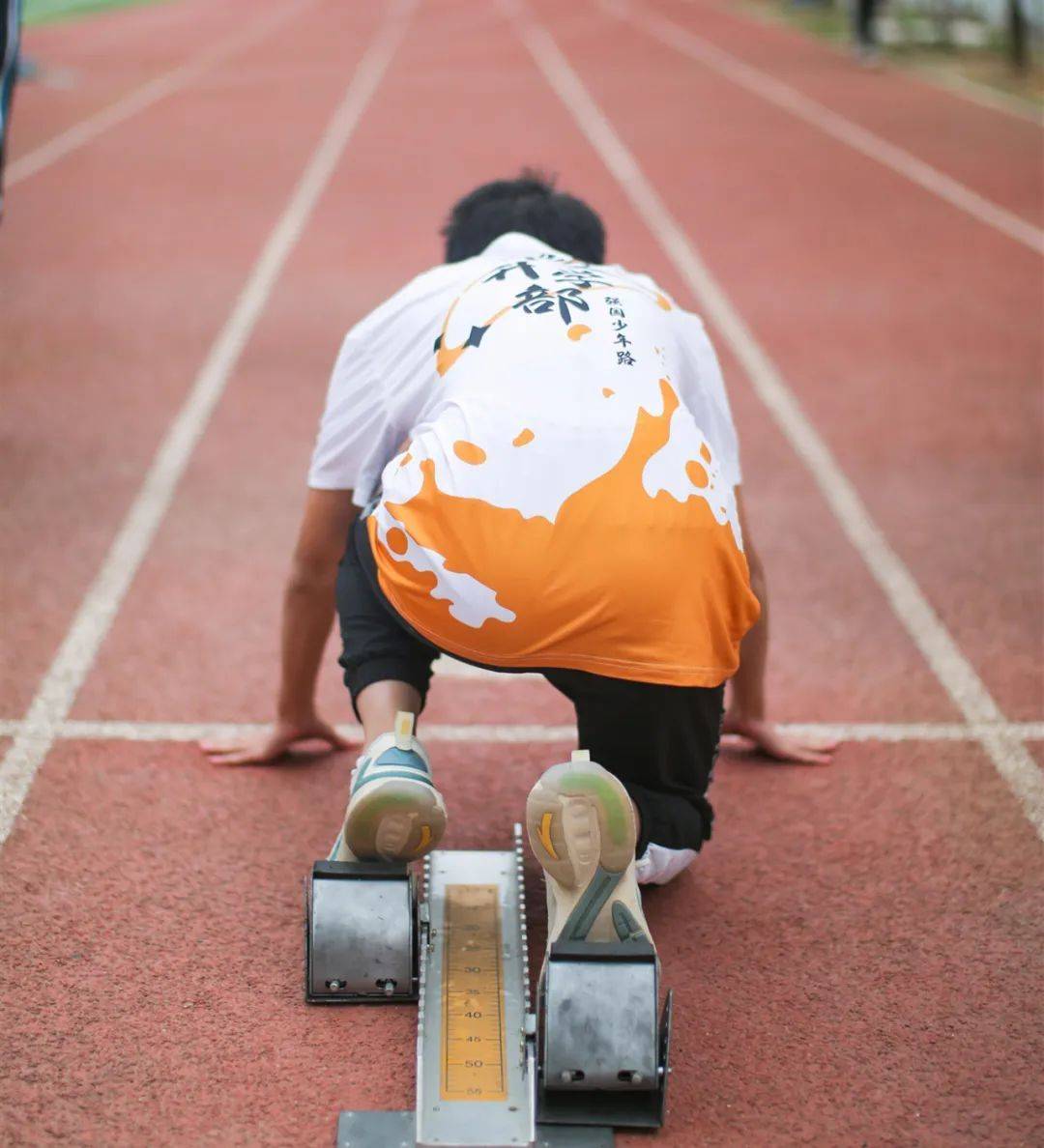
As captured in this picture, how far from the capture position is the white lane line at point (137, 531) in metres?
4.07

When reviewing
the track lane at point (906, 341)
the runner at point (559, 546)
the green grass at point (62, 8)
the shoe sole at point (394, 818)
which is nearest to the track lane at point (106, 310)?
the runner at point (559, 546)

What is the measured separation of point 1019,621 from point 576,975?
289 cm

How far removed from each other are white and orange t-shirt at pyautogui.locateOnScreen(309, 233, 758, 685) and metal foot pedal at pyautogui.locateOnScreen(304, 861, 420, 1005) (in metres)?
0.46

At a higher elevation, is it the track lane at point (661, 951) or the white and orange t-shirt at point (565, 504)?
the white and orange t-shirt at point (565, 504)

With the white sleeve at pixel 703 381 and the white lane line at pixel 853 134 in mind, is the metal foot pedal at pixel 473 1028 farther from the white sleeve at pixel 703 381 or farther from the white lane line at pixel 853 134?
the white lane line at pixel 853 134

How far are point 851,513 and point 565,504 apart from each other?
11.2 feet

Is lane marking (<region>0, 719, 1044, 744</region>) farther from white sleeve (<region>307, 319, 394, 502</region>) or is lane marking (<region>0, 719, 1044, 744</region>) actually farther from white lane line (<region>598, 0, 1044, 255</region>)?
white lane line (<region>598, 0, 1044, 255</region>)

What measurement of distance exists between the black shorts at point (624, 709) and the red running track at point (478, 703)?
0.32 meters

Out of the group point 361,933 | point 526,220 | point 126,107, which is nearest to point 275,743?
point 361,933

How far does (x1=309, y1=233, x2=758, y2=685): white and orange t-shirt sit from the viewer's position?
2787 mm

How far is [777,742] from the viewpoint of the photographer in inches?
161

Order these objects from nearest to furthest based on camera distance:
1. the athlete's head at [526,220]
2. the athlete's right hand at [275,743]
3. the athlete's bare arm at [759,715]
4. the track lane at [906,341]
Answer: the athlete's head at [526,220], the athlete's bare arm at [759,715], the athlete's right hand at [275,743], the track lane at [906,341]

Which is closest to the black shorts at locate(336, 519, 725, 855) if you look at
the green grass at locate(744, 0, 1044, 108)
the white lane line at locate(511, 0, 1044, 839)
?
the white lane line at locate(511, 0, 1044, 839)

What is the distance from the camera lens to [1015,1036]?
295 cm
